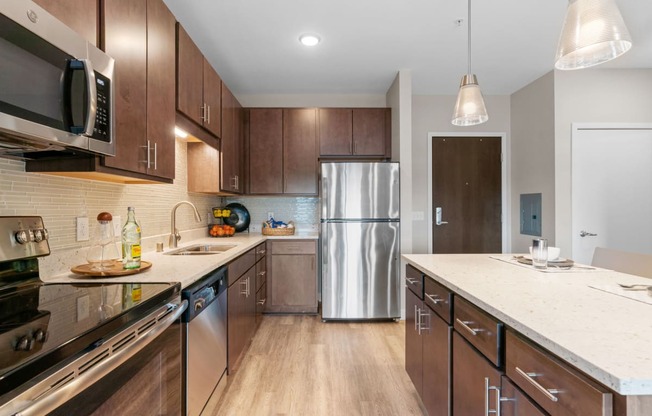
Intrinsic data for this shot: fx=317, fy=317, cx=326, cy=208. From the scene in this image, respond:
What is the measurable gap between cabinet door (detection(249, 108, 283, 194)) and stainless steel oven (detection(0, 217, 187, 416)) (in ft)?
8.08

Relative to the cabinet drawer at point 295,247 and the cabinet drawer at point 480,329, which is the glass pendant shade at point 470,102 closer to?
the cabinet drawer at point 480,329

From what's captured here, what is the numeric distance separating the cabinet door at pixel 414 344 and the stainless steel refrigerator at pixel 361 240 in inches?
47.6

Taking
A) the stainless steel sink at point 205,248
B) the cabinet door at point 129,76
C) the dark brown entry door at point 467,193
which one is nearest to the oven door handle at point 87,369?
the cabinet door at point 129,76

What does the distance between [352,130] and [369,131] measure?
0.20 m

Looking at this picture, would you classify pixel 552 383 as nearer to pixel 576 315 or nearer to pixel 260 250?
pixel 576 315

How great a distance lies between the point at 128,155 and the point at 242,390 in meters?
1.59

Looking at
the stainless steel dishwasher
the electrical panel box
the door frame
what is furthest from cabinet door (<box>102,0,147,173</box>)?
the electrical panel box

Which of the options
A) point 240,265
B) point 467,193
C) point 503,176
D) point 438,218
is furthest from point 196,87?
point 503,176

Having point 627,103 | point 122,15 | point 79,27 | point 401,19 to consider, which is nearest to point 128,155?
point 79,27

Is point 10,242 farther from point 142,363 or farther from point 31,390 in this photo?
point 31,390

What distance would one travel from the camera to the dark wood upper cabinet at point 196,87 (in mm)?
2023

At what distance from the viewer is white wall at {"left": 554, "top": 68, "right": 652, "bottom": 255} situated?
3.20 meters

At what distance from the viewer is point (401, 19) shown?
2354 millimetres

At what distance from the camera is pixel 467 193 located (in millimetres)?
3955
